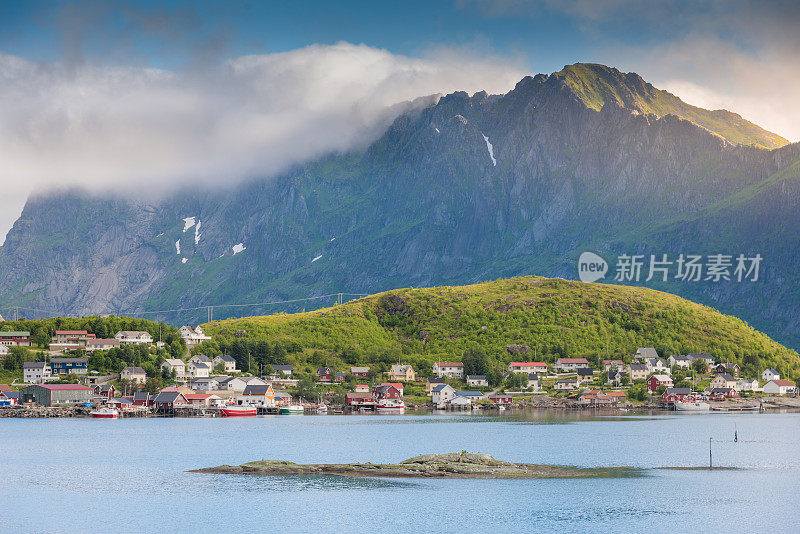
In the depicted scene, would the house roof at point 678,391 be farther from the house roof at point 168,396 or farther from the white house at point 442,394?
the house roof at point 168,396

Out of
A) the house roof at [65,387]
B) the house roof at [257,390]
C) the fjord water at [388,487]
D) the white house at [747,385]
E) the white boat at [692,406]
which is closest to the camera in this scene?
the fjord water at [388,487]

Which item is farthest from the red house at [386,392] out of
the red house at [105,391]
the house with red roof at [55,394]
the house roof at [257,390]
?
the house with red roof at [55,394]

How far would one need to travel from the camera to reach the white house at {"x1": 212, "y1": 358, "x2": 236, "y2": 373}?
620 feet

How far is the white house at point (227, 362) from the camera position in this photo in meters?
189

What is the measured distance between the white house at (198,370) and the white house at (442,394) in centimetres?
4304

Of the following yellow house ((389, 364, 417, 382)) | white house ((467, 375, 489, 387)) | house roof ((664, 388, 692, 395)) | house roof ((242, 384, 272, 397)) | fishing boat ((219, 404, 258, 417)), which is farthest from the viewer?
yellow house ((389, 364, 417, 382))

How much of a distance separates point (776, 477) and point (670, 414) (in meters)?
88.1

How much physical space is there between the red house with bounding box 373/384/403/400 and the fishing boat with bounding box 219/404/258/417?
24.7 metres

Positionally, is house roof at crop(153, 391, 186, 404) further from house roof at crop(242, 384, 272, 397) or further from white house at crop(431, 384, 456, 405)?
white house at crop(431, 384, 456, 405)

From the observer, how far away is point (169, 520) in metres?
57.2

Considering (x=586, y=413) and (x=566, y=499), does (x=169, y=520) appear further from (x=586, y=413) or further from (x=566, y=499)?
(x=586, y=413)

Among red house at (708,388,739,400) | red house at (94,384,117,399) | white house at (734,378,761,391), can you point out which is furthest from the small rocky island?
white house at (734,378,761,391)

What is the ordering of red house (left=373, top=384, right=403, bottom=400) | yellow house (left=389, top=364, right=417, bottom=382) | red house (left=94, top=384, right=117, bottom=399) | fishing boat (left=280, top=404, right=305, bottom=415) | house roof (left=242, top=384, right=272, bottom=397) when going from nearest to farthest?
fishing boat (left=280, top=404, right=305, bottom=415) → red house (left=94, top=384, right=117, bottom=399) → house roof (left=242, top=384, right=272, bottom=397) → red house (left=373, top=384, right=403, bottom=400) → yellow house (left=389, top=364, right=417, bottom=382)

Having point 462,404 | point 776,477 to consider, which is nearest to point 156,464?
point 776,477
